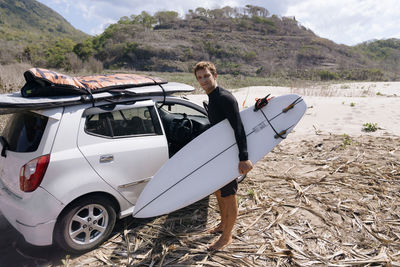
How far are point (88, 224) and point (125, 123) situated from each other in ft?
4.03

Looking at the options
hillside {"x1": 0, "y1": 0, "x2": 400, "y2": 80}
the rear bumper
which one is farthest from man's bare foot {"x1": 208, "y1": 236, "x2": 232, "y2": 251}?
hillside {"x1": 0, "y1": 0, "x2": 400, "y2": 80}

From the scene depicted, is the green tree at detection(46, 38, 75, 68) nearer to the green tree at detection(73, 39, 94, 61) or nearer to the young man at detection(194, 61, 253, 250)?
the green tree at detection(73, 39, 94, 61)

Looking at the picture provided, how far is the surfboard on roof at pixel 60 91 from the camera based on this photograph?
2521 millimetres

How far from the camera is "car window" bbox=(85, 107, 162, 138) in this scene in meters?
2.92

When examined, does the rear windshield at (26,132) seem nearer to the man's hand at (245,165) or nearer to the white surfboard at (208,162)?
the white surfboard at (208,162)

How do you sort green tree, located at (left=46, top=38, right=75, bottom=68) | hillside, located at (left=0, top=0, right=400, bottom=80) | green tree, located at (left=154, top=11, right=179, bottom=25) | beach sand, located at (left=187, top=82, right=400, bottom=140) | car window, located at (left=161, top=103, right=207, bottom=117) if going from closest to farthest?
car window, located at (left=161, top=103, right=207, bottom=117)
beach sand, located at (left=187, top=82, right=400, bottom=140)
green tree, located at (left=46, top=38, right=75, bottom=68)
hillside, located at (left=0, top=0, right=400, bottom=80)
green tree, located at (left=154, top=11, right=179, bottom=25)

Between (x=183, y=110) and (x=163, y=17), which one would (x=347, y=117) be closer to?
(x=183, y=110)

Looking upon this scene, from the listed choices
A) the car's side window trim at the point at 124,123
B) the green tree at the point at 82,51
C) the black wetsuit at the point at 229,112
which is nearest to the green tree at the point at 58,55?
the green tree at the point at 82,51

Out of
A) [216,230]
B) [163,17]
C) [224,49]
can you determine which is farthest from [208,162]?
[163,17]

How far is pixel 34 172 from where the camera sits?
8.18ft

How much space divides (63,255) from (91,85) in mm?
2009

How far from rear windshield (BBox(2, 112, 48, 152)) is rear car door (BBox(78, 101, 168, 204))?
397mm

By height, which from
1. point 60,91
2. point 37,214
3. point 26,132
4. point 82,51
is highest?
point 82,51

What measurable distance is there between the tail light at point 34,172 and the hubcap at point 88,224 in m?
0.53
